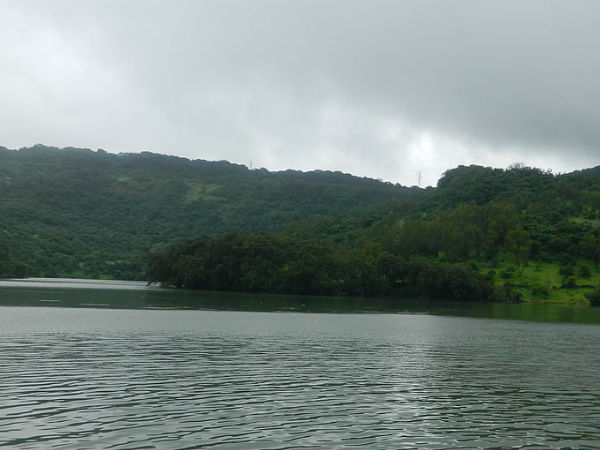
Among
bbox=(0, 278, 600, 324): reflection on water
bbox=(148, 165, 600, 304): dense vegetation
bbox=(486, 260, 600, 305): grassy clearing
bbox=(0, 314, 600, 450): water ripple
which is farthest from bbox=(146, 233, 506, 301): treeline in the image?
bbox=(0, 314, 600, 450): water ripple

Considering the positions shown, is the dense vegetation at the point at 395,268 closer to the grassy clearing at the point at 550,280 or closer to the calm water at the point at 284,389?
the grassy clearing at the point at 550,280

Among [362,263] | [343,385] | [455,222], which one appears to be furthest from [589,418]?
[455,222]

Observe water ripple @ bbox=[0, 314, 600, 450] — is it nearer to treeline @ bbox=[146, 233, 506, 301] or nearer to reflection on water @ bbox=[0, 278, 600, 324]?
reflection on water @ bbox=[0, 278, 600, 324]

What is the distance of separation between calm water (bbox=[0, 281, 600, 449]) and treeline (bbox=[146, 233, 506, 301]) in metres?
92.6

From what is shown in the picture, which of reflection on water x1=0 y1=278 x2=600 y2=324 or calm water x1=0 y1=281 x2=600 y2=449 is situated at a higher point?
reflection on water x1=0 y1=278 x2=600 y2=324

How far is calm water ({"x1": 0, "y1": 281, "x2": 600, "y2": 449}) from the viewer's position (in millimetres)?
19719

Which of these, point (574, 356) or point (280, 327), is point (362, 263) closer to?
point (280, 327)

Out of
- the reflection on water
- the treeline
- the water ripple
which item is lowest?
the water ripple

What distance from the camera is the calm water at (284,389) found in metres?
19.7

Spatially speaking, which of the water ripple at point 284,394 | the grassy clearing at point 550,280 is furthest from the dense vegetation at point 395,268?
the water ripple at point 284,394

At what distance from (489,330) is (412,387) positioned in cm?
3866

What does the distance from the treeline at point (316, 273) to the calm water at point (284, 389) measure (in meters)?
92.6

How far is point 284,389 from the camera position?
1087 inches

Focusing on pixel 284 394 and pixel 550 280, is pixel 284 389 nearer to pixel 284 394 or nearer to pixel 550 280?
pixel 284 394
